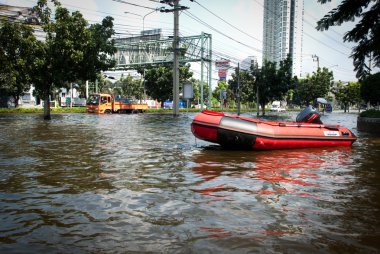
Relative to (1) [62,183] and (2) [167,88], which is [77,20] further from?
(2) [167,88]

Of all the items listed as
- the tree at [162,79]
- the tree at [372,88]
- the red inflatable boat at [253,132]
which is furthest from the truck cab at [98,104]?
the red inflatable boat at [253,132]

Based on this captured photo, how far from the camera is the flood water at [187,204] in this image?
4.02m

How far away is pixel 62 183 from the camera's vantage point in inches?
272

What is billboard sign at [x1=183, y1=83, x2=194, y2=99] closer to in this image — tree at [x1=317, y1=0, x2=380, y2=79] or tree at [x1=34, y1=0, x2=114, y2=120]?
tree at [x1=34, y1=0, x2=114, y2=120]

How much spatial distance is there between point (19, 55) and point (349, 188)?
27636 millimetres

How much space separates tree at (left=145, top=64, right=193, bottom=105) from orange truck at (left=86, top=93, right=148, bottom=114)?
46.2 feet

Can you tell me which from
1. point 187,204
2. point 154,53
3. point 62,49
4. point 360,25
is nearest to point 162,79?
point 154,53

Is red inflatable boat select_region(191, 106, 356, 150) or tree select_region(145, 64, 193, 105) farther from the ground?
tree select_region(145, 64, 193, 105)

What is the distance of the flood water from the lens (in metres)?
4.02

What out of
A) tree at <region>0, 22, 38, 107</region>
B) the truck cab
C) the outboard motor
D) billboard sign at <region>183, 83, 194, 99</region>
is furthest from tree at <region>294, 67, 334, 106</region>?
the outboard motor

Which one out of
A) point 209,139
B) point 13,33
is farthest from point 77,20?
point 209,139

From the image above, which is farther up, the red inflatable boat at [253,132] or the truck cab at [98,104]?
the truck cab at [98,104]

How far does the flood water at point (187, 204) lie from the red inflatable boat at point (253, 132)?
4.22 feet

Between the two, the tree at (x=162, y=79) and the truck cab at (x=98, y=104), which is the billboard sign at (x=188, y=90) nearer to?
the truck cab at (x=98, y=104)
